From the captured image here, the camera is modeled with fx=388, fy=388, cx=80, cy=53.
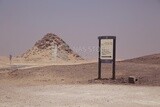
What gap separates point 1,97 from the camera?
381 inches

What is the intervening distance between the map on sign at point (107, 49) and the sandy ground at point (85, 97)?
9.52 feet

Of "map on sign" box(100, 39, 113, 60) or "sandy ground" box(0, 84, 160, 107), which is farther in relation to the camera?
"map on sign" box(100, 39, 113, 60)

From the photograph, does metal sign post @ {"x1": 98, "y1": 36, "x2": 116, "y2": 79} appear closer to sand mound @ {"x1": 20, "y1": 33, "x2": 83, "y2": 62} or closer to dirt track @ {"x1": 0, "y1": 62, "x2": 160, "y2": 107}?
dirt track @ {"x1": 0, "y1": 62, "x2": 160, "y2": 107}

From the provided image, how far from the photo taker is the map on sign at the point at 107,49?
15.3 meters

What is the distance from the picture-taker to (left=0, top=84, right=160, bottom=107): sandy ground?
8.85 meters

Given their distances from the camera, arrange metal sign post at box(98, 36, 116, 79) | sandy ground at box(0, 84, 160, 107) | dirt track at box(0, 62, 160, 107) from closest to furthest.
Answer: sandy ground at box(0, 84, 160, 107) < dirt track at box(0, 62, 160, 107) < metal sign post at box(98, 36, 116, 79)

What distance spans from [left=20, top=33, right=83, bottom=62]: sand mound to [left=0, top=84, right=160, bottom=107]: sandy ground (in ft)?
77.4

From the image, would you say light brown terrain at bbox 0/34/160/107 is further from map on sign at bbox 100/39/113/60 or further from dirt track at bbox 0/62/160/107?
map on sign at bbox 100/39/113/60

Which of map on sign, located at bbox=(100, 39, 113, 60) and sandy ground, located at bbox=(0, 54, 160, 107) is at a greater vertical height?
map on sign, located at bbox=(100, 39, 113, 60)

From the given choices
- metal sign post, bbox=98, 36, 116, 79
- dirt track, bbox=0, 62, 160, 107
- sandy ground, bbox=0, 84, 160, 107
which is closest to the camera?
sandy ground, bbox=0, 84, 160, 107

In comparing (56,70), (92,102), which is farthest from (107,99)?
(56,70)

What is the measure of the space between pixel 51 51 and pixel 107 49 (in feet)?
72.1

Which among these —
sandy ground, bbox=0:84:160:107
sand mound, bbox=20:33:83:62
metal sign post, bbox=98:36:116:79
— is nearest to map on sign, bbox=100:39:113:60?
metal sign post, bbox=98:36:116:79

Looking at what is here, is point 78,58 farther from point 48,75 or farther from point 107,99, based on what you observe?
point 107,99
